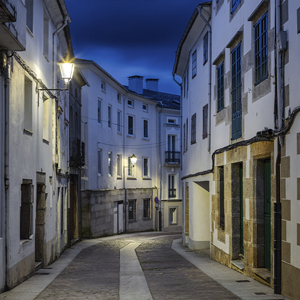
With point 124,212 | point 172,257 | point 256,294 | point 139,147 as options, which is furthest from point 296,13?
point 139,147

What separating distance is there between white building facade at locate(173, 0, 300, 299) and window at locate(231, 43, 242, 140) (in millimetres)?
24

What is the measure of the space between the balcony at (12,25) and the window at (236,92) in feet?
17.5

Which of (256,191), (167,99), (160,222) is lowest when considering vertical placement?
(160,222)

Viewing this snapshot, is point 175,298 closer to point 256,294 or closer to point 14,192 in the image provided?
point 256,294

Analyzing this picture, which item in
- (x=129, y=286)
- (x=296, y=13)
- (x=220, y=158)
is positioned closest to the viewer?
(x=296, y=13)

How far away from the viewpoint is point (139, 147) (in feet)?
125

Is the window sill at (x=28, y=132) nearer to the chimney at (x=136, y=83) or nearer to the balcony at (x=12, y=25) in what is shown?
the balcony at (x=12, y=25)

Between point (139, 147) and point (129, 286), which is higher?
point (139, 147)

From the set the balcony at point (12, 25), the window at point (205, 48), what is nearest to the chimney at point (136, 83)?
the window at point (205, 48)

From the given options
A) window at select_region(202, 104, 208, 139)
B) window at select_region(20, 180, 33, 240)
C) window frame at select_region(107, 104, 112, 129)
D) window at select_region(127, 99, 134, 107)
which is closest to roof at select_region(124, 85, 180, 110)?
window at select_region(127, 99, 134, 107)

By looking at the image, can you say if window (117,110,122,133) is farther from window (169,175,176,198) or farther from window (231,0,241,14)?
window (231,0,241,14)

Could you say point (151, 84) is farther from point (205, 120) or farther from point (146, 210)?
point (205, 120)

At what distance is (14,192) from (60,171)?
7.23 metres

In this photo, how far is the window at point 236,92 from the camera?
12.5m
